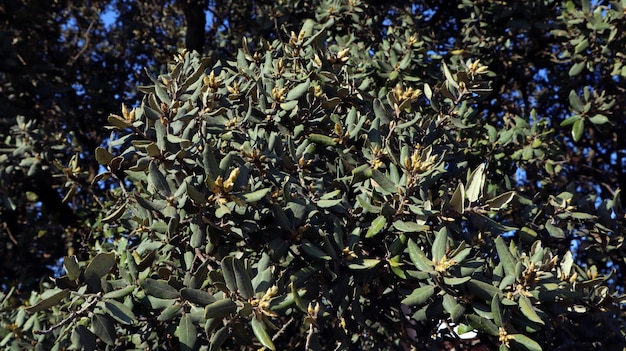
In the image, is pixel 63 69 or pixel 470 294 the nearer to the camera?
pixel 470 294

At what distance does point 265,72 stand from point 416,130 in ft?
3.08

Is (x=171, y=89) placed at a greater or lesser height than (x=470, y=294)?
greater

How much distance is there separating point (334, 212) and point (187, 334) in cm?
87

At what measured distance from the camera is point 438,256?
247 cm

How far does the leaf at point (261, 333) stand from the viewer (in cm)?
216

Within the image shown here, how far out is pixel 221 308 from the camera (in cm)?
220

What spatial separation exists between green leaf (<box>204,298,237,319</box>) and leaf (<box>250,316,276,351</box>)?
0.09m

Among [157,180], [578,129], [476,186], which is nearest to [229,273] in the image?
[157,180]

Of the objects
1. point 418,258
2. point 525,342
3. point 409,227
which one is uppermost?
point 409,227

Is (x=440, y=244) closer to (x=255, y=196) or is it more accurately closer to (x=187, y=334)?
(x=255, y=196)

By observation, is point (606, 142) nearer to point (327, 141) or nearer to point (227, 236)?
point (327, 141)

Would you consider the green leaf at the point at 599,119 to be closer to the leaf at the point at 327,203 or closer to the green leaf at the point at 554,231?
the green leaf at the point at 554,231

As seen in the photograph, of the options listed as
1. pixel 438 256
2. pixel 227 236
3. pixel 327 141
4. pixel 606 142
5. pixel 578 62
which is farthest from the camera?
pixel 606 142

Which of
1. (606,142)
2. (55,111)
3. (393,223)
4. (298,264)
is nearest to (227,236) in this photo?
(298,264)
